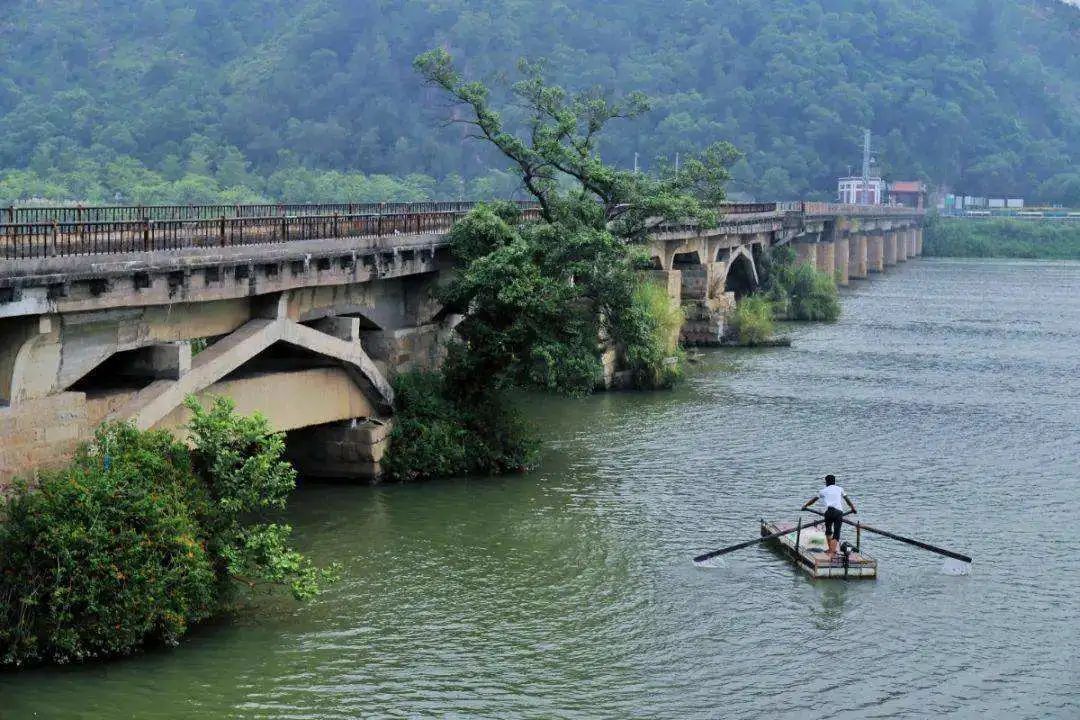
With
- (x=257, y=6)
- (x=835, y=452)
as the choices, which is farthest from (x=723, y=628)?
(x=257, y=6)

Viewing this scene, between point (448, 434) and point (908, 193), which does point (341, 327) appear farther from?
point (908, 193)

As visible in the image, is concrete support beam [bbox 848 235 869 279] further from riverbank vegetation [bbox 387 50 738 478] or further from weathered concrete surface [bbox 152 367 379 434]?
weathered concrete surface [bbox 152 367 379 434]

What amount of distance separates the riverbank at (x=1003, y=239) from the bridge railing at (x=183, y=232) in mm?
126925

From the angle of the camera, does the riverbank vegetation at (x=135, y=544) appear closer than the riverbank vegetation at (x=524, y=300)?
Yes

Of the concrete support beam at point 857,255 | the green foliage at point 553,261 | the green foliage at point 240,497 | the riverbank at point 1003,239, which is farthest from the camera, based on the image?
the riverbank at point 1003,239

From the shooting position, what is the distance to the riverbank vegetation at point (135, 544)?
1998cm

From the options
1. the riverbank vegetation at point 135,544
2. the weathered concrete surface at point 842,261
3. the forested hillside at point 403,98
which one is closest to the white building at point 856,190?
the forested hillside at point 403,98

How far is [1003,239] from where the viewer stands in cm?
15562

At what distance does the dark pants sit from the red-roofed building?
160 meters

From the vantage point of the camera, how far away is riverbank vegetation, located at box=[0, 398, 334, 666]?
1998cm

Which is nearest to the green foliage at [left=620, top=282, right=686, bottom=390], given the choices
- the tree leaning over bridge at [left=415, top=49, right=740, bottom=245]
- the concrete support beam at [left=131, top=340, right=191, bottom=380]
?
the tree leaning over bridge at [left=415, top=49, right=740, bottom=245]

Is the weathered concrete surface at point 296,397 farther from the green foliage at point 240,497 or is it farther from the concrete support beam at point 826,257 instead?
the concrete support beam at point 826,257

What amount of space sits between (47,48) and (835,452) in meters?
129

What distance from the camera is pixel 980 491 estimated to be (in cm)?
3353
